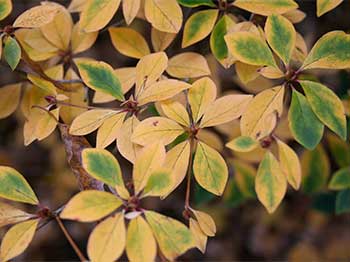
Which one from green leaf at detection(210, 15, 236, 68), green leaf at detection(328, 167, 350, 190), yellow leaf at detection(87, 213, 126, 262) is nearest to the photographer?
yellow leaf at detection(87, 213, 126, 262)

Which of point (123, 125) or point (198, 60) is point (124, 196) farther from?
point (198, 60)

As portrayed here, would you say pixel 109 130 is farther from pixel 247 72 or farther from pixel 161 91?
pixel 247 72

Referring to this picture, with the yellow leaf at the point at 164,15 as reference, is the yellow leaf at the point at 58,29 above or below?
below

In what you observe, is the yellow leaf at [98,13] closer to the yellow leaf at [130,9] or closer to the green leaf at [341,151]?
the yellow leaf at [130,9]

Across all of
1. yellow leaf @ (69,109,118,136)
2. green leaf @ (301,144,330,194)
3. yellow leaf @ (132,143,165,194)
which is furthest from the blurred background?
yellow leaf @ (132,143,165,194)

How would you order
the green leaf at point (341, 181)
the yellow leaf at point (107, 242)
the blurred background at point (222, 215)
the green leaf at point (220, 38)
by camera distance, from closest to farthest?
the yellow leaf at point (107, 242) < the green leaf at point (220, 38) < the green leaf at point (341, 181) < the blurred background at point (222, 215)

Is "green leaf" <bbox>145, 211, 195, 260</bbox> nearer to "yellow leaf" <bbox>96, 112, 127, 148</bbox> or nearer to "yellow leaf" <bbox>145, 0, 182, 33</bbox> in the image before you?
"yellow leaf" <bbox>96, 112, 127, 148</bbox>

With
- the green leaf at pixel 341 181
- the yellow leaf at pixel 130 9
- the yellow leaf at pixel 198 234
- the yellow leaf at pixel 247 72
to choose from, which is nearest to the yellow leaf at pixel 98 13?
the yellow leaf at pixel 130 9
